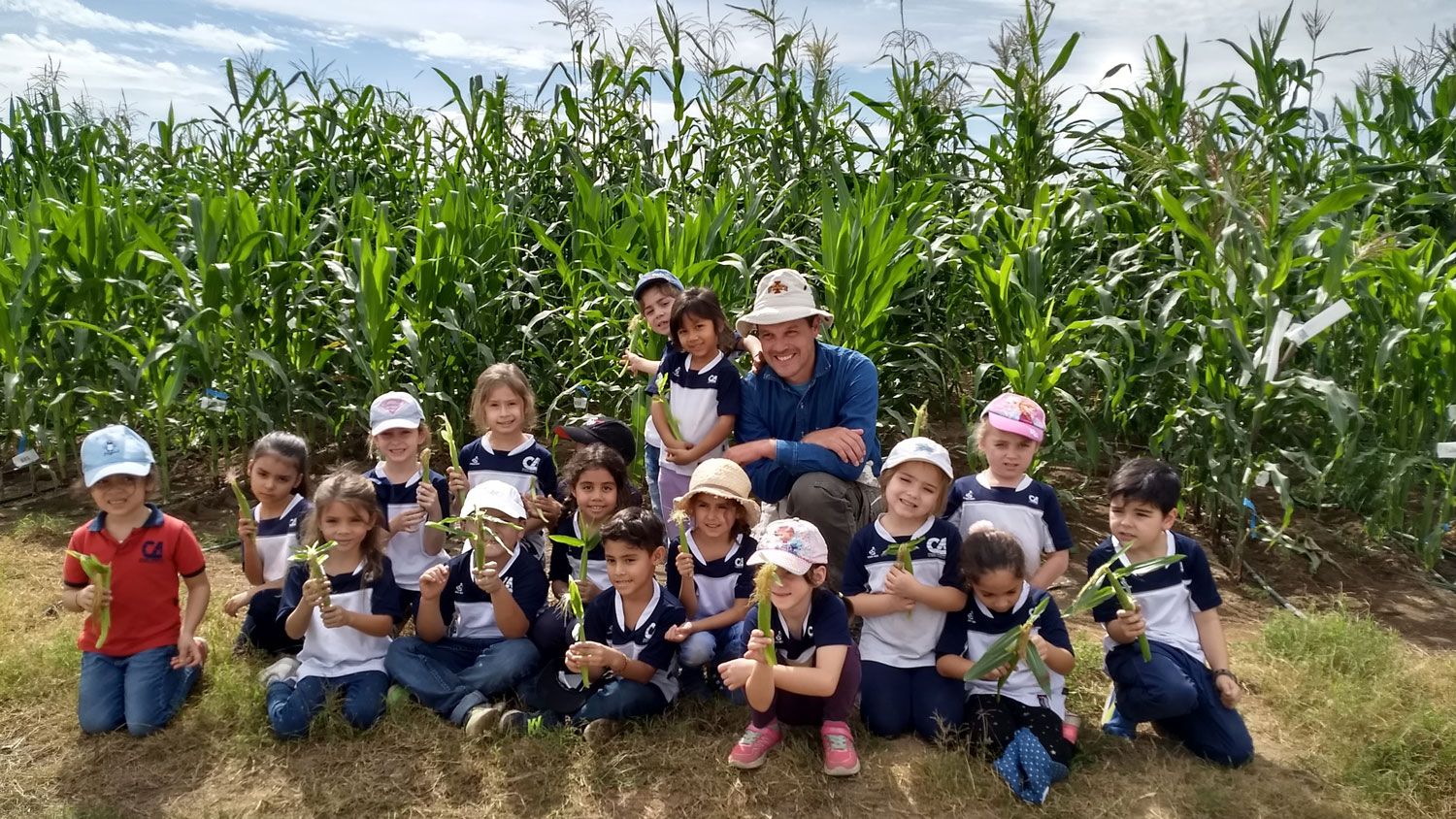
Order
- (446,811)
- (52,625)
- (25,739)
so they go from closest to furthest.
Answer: (446,811)
(25,739)
(52,625)

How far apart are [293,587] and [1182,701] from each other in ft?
8.27

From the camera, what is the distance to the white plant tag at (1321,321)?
3066 millimetres

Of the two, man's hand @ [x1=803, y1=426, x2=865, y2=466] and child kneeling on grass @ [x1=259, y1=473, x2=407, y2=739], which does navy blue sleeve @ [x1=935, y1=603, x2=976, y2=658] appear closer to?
man's hand @ [x1=803, y1=426, x2=865, y2=466]

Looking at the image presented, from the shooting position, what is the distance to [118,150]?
20.9 feet

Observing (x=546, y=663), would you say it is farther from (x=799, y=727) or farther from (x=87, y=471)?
(x=87, y=471)

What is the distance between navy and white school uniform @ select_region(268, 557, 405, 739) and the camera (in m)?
2.80

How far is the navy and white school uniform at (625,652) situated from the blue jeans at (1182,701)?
1.24 metres

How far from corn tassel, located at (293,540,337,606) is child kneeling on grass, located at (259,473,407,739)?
3cm

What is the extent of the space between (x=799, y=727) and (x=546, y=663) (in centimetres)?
77

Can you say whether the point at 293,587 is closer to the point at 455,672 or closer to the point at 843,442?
the point at 455,672

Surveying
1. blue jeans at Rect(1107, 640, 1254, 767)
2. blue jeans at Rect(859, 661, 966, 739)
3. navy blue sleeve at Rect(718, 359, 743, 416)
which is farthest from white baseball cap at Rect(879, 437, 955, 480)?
navy blue sleeve at Rect(718, 359, 743, 416)

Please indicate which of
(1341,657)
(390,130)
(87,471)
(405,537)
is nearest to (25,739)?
(87,471)

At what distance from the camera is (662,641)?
2.78m

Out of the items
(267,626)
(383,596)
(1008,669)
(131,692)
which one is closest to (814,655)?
(1008,669)
